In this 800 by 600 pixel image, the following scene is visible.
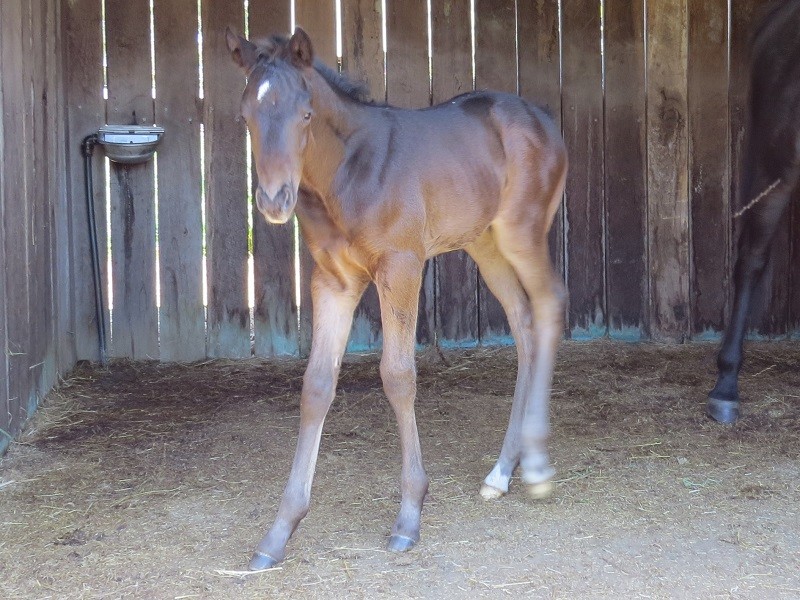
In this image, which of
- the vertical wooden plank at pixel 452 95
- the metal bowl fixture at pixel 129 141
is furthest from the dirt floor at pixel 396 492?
the metal bowl fixture at pixel 129 141

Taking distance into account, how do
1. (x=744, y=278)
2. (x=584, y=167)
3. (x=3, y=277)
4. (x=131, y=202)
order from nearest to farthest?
(x=3, y=277)
(x=744, y=278)
(x=131, y=202)
(x=584, y=167)

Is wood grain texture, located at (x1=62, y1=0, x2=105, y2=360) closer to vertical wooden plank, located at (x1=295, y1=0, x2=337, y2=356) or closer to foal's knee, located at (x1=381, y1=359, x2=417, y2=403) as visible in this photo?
vertical wooden plank, located at (x1=295, y1=0, x2=337, y2=356)

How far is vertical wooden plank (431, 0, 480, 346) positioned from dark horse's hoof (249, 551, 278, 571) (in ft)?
12.1

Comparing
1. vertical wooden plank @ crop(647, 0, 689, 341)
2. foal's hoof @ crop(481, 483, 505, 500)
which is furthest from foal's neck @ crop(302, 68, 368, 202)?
vertical wooden plank @ crop(647, 0, 689, 341)

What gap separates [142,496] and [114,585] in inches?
35.7

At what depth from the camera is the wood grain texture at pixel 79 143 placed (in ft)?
21.1

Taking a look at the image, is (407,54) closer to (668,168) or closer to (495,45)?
(495,45)

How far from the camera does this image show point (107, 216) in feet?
21.5

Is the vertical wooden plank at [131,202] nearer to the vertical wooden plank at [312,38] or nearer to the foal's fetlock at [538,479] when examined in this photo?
the vertical wooden plank at [312,38]

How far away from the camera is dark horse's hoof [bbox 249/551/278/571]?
11.0ft

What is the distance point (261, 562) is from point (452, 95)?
14.2 ft

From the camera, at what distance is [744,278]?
5.43 metres

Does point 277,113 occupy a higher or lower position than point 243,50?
lower

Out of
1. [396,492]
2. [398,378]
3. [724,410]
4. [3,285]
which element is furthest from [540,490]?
[3,285]
